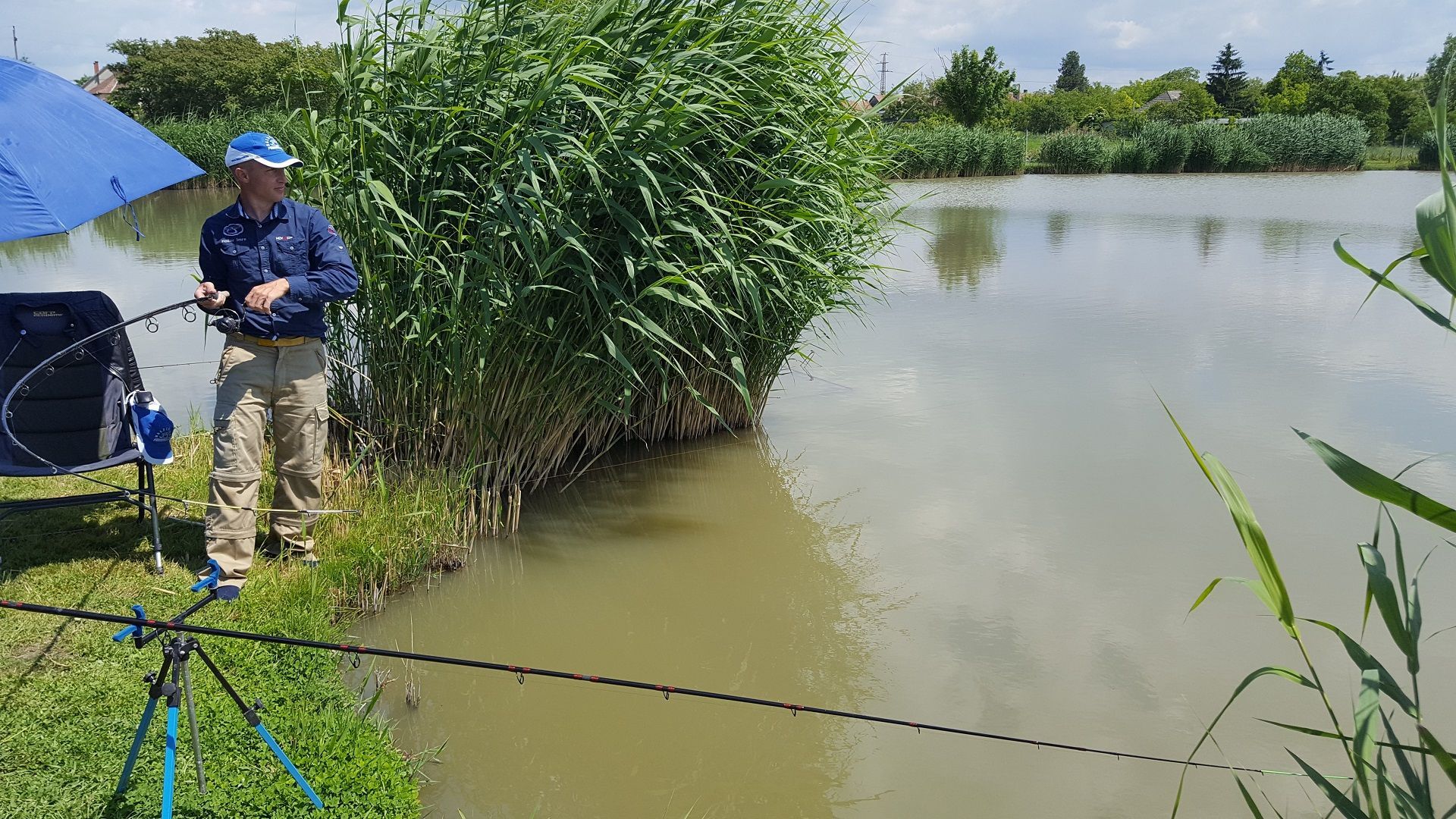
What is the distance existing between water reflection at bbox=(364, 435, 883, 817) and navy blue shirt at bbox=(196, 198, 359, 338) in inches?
55.6

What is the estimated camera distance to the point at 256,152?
405 centimetres

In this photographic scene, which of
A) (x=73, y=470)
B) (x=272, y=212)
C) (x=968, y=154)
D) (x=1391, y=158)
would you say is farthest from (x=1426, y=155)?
(x=73, y=470)

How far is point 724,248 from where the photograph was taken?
5.52 m

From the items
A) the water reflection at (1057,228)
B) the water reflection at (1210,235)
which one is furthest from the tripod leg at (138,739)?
the water reflection at (1057,228)

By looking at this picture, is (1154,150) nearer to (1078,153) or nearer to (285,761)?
(1078,153)

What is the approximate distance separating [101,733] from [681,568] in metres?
2.72

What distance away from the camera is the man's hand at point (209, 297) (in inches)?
157

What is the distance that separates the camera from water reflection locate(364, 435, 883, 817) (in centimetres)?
356

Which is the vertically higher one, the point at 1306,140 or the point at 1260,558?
the point at 1306,140

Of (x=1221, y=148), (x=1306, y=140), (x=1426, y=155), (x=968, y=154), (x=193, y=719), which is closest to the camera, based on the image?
(x=193, y=719)

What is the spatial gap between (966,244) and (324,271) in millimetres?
15535

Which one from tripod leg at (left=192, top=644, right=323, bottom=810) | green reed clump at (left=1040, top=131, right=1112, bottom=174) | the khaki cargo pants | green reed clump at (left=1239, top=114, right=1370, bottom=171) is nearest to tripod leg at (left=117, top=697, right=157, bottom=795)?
tripod leg at (left=192, top=644, right=323, bottom=810)

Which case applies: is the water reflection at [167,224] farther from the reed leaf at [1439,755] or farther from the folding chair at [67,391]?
the reed leaf at [1439,755]

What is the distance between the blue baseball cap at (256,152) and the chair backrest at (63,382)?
985mm
